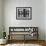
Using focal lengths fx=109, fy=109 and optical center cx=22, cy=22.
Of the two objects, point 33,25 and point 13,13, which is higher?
point 13,13

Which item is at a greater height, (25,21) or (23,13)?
(23,13)

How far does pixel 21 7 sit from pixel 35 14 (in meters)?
0.68

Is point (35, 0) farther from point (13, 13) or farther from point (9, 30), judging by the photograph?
point (9, 30)

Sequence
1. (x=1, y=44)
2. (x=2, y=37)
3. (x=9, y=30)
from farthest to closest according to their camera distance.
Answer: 1. (x=9, y=30)
2. (x=2, y=37)
3. (x=1, y=44)

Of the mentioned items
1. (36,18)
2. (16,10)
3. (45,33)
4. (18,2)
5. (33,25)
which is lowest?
(45,33)

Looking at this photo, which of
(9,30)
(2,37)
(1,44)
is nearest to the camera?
(1,44)

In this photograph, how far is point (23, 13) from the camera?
4695mm

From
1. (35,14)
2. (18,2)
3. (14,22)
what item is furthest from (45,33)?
(18,2)

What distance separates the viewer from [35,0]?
15.4 ft

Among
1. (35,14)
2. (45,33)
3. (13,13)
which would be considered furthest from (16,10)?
(45,33)

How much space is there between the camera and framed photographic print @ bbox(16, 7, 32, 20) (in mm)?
4688

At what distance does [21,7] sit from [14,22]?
0.71 metres

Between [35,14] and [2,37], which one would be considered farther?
[35,14]

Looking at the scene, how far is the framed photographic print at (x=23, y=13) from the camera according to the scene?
4.69 m
